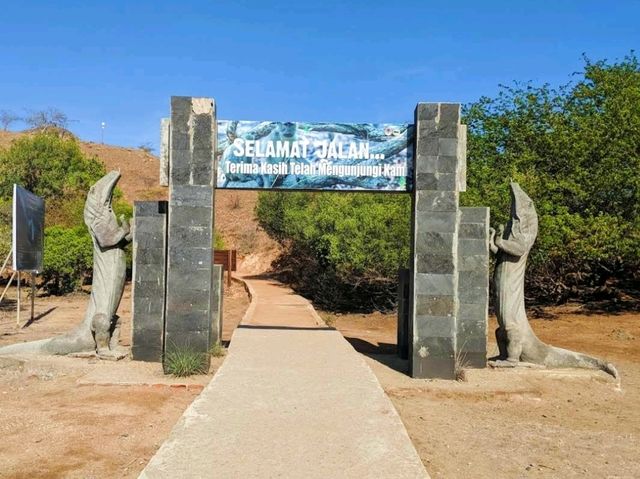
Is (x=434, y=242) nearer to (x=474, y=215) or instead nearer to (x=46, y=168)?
(x=474, y=215)

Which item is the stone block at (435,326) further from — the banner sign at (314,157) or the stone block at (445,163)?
the stone block at (445,163)

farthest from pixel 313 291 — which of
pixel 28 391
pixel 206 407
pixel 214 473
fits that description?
pixel 214 473

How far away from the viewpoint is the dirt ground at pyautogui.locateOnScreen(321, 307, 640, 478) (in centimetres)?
530

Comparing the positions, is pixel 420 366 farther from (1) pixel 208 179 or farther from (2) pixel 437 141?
(1) pixel 208 179

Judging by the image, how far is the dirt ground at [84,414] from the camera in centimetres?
501

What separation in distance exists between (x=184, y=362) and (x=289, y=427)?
3.49 metres

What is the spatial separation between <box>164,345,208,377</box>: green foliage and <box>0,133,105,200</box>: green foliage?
29.3 meters

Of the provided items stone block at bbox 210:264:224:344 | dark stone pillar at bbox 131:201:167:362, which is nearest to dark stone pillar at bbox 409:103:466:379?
stone block at bbox 210:264:224:344

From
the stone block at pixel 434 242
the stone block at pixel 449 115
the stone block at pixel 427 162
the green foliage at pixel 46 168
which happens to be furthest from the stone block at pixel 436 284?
the green foliage at pixel 46 168

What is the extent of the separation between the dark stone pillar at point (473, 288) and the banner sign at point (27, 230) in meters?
9.32

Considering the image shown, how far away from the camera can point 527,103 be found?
19.9m

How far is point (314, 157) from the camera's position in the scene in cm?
907

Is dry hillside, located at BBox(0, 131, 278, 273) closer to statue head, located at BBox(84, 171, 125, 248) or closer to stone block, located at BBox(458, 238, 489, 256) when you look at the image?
statue head, located at BBox(84, 171, 125, 248)

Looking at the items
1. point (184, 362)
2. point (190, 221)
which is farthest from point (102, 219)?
point (184, 362)
